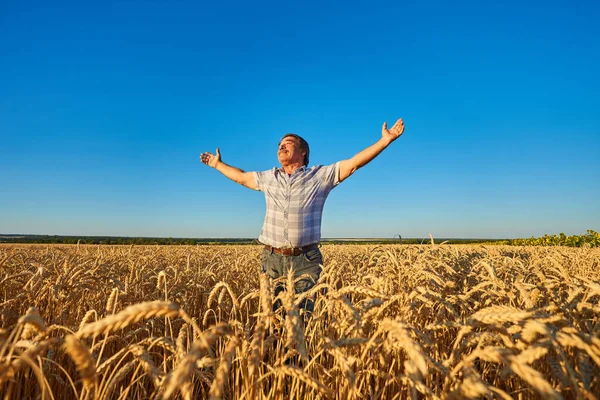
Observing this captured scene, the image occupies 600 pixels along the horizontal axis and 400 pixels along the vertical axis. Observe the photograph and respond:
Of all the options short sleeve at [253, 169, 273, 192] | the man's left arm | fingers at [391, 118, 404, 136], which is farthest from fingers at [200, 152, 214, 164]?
fingers at [391, 118, 404, 136]

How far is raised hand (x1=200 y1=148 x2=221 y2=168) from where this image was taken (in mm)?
5332

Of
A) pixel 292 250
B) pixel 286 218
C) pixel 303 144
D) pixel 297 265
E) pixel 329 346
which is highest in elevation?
pixel 303 144

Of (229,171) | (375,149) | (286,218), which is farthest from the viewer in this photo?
(229,171)

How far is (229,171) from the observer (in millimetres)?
5203

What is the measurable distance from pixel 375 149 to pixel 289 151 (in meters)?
1.05

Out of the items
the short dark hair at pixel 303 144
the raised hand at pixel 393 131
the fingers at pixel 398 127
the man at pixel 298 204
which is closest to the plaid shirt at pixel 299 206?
the man at pixel 298 204

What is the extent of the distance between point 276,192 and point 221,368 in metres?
3.51

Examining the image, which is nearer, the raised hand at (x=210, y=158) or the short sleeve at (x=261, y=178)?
the short sleeve at (x=261, y=178)

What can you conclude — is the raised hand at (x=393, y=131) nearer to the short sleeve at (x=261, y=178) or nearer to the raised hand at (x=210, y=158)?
the short sleeve at (x=261, y=178)

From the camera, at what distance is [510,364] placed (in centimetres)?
122

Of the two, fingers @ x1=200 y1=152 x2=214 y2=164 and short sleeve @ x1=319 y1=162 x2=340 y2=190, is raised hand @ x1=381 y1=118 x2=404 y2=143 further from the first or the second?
fingers @ x1=200 y1=152 x2=214 y2=164

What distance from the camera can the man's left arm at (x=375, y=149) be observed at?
13.9ft

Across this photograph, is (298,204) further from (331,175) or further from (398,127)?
(398,127)

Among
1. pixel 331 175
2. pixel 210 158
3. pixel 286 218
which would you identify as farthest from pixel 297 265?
pixel 210 158
